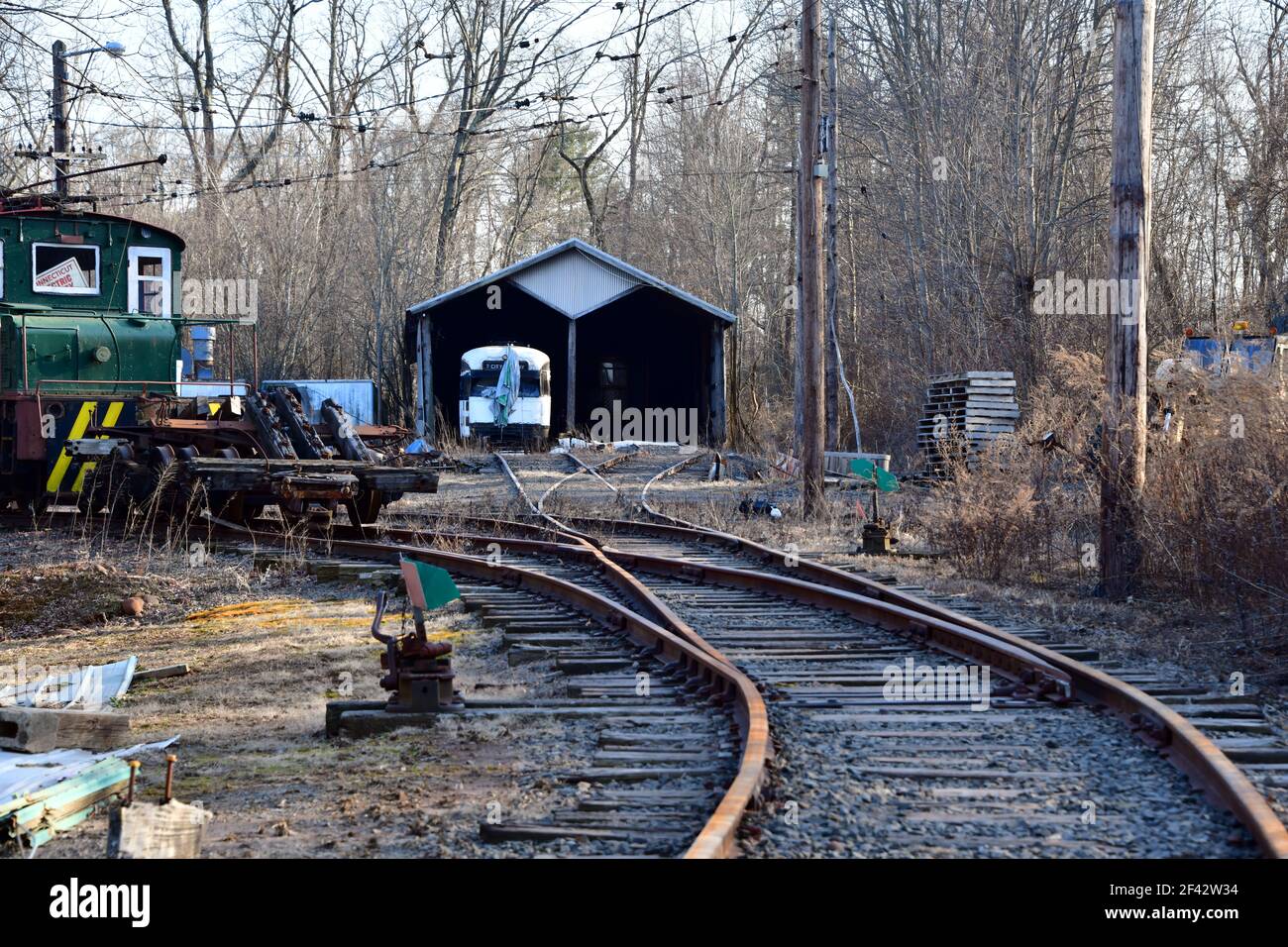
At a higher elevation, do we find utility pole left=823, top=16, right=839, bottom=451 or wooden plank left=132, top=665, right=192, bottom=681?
utility pole left=823, top=16, right=839, bottom=451

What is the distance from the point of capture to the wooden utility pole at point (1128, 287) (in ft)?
32.7

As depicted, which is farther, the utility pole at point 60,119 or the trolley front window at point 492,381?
the trolley front window at point 492,381

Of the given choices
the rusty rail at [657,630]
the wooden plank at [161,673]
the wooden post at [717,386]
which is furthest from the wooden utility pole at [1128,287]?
the wooden post at [717,386]

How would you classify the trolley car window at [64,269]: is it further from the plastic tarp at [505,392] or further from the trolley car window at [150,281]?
the plastic tarp at [505,392]

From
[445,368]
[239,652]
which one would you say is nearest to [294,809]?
[239,652]

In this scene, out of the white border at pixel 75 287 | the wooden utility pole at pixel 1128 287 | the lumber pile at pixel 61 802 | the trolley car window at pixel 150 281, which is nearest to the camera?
the lumber pile at pixel 61 802

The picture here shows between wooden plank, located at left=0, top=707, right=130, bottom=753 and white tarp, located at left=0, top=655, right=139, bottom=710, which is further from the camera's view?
white tarp, located at left=0, top=655, right=139, bottom=710

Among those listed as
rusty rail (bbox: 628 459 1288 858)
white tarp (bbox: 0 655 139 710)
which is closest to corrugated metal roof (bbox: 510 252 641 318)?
rusty rail (bbox: 628 459 1288 858)

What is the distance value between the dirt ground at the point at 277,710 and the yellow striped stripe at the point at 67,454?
186 centimetres

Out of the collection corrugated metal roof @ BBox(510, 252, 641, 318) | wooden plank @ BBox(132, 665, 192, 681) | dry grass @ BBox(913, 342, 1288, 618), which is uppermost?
corrugated metal roof @ BBox(510, 252, 641, 318)

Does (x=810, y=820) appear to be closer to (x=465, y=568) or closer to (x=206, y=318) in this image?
(x=465, y=568)

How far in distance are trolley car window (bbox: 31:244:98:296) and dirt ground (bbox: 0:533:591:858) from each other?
3.72 meters

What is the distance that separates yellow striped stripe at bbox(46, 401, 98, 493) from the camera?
47.1 feet

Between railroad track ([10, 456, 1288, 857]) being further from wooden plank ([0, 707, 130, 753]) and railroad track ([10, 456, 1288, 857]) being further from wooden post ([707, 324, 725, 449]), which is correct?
wooden post ([707, 324, 725, 449])
